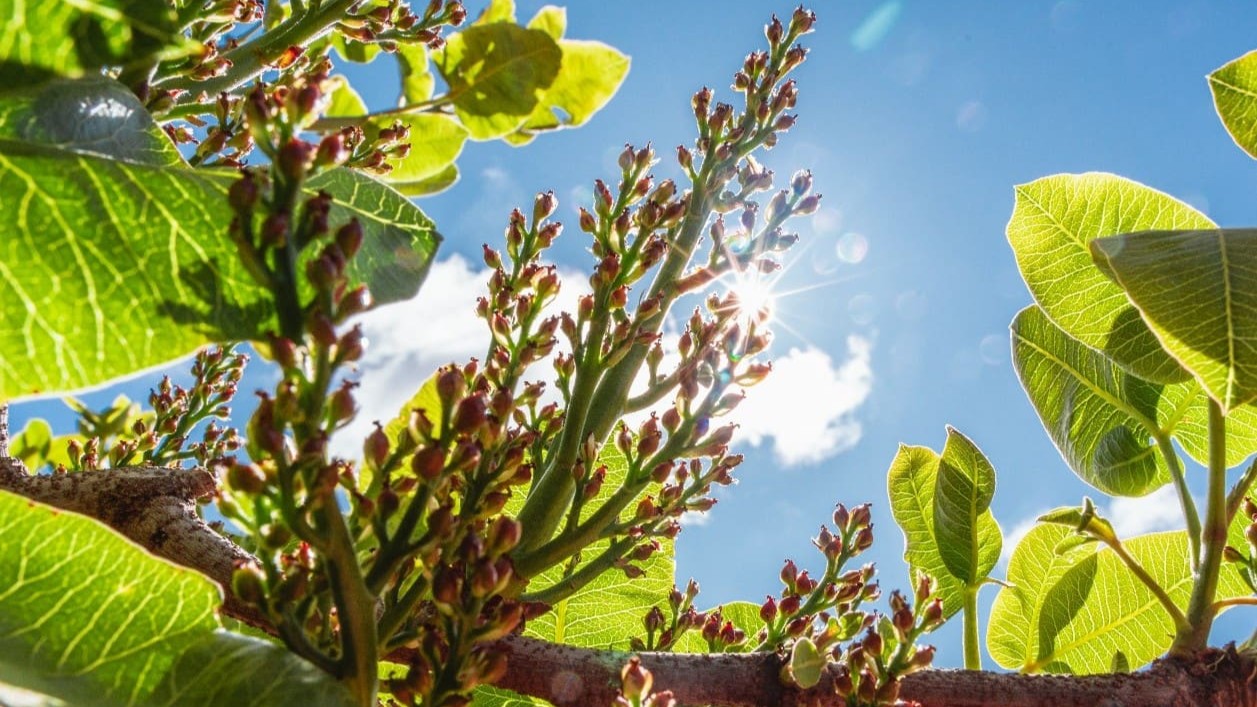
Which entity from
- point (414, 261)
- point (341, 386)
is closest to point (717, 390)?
point (414, 261)

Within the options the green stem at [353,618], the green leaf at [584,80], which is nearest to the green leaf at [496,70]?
the green leaf at [584,80]

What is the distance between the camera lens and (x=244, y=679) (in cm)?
108

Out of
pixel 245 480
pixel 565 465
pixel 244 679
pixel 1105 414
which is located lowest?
pixel 244 679

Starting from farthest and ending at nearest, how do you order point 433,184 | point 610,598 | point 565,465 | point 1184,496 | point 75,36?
point 610,598 → point 1184,496 → point 433,184 → point 565,465 → point 75,36

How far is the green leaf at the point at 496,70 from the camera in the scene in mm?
1203

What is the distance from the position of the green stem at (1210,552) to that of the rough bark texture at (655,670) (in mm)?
66

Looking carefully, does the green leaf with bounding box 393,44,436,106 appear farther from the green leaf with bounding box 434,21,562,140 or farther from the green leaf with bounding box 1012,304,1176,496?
the green leaf with bounding box 1012,304,1176,496

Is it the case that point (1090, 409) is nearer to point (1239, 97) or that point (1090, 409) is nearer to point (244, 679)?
point (1239, 97)

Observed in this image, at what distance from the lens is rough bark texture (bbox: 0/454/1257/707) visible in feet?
5.43

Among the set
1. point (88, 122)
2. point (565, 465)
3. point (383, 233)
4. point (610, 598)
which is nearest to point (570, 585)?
point (565, 465)

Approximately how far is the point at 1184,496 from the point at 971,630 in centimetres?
57

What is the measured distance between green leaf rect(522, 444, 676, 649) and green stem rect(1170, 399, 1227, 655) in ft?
4.00

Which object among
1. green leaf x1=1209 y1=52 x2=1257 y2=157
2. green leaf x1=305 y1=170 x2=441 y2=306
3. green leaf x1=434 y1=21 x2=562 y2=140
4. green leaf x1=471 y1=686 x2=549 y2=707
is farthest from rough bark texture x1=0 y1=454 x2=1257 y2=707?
green leaf x1=1209 y1=52 x2=1257 y2=157

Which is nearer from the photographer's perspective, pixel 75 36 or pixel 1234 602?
pixel 75 36
